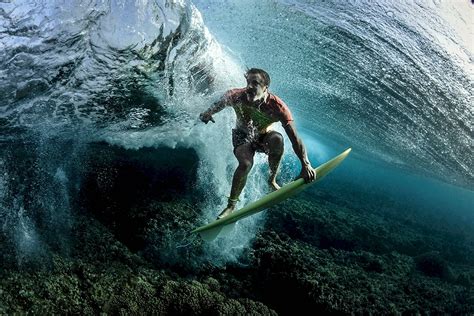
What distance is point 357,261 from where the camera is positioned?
8.19 metres

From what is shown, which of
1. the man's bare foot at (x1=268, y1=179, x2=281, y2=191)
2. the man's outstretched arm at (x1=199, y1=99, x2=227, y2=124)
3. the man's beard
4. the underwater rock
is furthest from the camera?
the underwater rock

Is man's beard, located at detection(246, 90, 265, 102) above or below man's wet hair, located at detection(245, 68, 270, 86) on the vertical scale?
below

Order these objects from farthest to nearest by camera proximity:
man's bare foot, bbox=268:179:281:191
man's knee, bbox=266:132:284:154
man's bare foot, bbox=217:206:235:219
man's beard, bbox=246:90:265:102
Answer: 1. man's bare foot, bbox=268:179:281:191
2. man's bare foot, bbox=217:206:235:219
3. man's knee, bbox=266:132:284:154
4. man's beard, bbox=246:90:265:102

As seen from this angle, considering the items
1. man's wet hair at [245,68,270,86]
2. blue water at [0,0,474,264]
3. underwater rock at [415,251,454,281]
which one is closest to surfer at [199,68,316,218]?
man's wet hair at [245,68,270,86]

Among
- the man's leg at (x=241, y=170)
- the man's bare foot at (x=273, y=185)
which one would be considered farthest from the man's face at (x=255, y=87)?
the man's bare foot at (x=273, y=185)

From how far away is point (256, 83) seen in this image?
447 cm

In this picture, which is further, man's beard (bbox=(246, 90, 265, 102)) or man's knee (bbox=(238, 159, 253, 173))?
man's knee (bbox=(238, 159, 253, 173))

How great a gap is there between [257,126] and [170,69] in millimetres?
2059

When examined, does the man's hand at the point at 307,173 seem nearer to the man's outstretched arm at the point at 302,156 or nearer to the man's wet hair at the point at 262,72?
the man's outstretched arm at the point at 302,156

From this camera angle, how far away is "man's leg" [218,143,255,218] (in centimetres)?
498

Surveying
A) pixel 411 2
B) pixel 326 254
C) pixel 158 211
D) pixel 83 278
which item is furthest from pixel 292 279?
pixel 411 2

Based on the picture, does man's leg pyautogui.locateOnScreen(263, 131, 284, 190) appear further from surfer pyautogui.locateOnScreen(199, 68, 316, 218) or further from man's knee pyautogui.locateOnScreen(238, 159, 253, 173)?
man's knee pyautogui.locateOnScreen(238, 159, 253, 173)

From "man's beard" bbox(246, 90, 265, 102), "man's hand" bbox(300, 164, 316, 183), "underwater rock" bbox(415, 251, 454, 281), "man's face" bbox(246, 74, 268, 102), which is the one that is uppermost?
"man's face" bbox(246, 74, 268, 102)

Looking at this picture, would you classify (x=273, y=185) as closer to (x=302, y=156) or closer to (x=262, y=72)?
(x=302, y=156)
